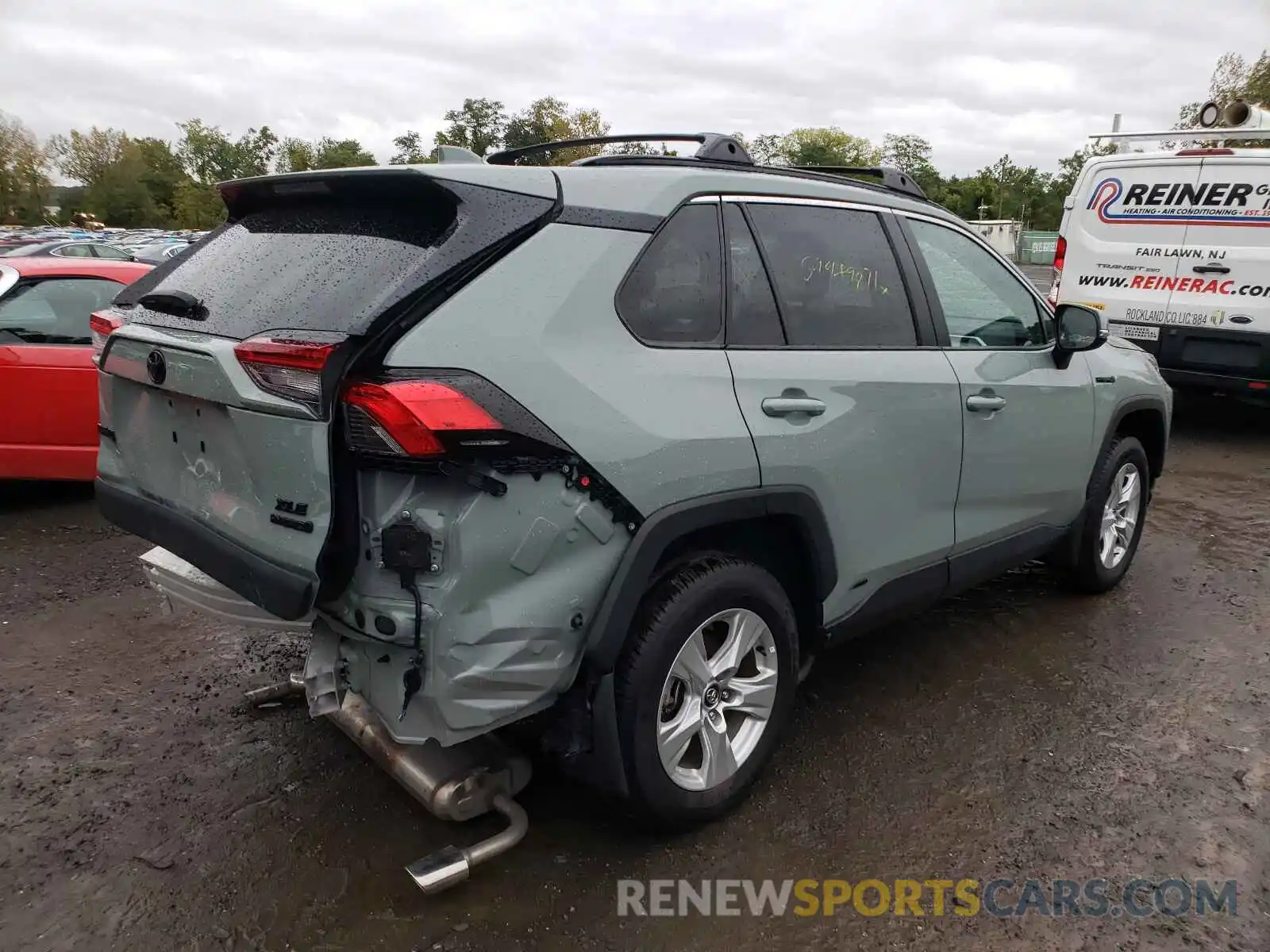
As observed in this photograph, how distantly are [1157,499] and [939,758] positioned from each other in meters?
4.17

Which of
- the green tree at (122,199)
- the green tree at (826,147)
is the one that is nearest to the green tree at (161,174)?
the green tree at (122,199)

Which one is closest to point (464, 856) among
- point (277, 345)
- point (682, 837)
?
point (682, 837)

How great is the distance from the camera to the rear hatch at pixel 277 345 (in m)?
2.06

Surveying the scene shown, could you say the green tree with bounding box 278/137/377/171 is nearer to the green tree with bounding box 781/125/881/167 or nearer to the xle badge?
the green tree with bounding box 781/125/881/167

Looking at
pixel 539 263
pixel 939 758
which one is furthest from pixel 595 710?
pixel 939 758

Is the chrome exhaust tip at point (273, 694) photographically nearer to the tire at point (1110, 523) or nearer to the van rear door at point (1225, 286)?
the tire at point (1110, 523)

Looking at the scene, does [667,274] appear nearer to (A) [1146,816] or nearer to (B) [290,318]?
(B) [290,318]

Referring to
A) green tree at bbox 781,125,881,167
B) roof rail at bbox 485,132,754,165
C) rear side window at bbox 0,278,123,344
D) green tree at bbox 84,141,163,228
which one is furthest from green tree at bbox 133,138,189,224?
roof rail at bbox 485,132,754,165

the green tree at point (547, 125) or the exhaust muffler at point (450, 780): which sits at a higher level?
the green tree at point (547, 125)

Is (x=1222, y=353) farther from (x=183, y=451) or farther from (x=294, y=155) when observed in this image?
(x=294, y=155)

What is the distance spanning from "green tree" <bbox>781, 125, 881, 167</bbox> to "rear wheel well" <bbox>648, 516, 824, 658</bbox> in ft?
265

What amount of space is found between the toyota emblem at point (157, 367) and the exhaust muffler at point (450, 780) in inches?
→ 35.0

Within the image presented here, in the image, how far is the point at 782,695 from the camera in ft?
9.34

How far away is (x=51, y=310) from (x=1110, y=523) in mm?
5894
